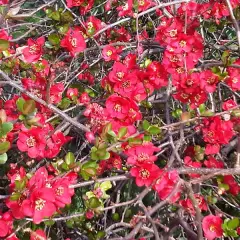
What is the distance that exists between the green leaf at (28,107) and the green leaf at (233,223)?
69 centimetres

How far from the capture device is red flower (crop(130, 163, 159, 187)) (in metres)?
1.39

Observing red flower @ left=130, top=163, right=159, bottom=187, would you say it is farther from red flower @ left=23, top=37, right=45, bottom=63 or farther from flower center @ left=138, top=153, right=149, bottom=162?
red flower @ left=23, top=37, right=45, bottom=63

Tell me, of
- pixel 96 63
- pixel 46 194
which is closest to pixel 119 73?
pixel 96 63

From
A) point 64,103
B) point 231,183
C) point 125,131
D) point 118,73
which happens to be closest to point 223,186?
point 231,183

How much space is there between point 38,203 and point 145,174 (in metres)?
0.37

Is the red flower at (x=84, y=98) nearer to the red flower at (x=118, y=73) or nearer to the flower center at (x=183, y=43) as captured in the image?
the red flower at (x=118, y=73)

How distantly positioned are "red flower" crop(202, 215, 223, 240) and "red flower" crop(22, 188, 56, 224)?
0.53 meters

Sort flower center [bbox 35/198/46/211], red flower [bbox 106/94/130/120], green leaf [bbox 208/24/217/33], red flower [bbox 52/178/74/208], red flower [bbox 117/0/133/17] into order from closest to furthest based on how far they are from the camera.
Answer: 1. flower center [bbox 35/198/46/211]
2. red flower [bbox 52/178/74/208]
3. red flower [bbox 106/94/130/120]
4. red flower [bbox 117/0/133/17]
5. green leaf [bbox 208/24/217/33]

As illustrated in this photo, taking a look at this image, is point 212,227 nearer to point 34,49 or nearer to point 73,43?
point 73,43

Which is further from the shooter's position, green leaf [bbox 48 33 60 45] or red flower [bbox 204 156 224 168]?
green leaf [bbox 48 33 60 45]

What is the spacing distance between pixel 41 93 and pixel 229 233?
0.79 meters

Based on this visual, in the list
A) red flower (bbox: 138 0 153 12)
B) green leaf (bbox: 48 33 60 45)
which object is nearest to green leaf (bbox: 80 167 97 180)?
green leaf (bbox: 48 33 60 45)

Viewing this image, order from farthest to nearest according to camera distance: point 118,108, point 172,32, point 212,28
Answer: point 212,28
point 172,32
point 118,108

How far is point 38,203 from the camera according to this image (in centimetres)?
118
